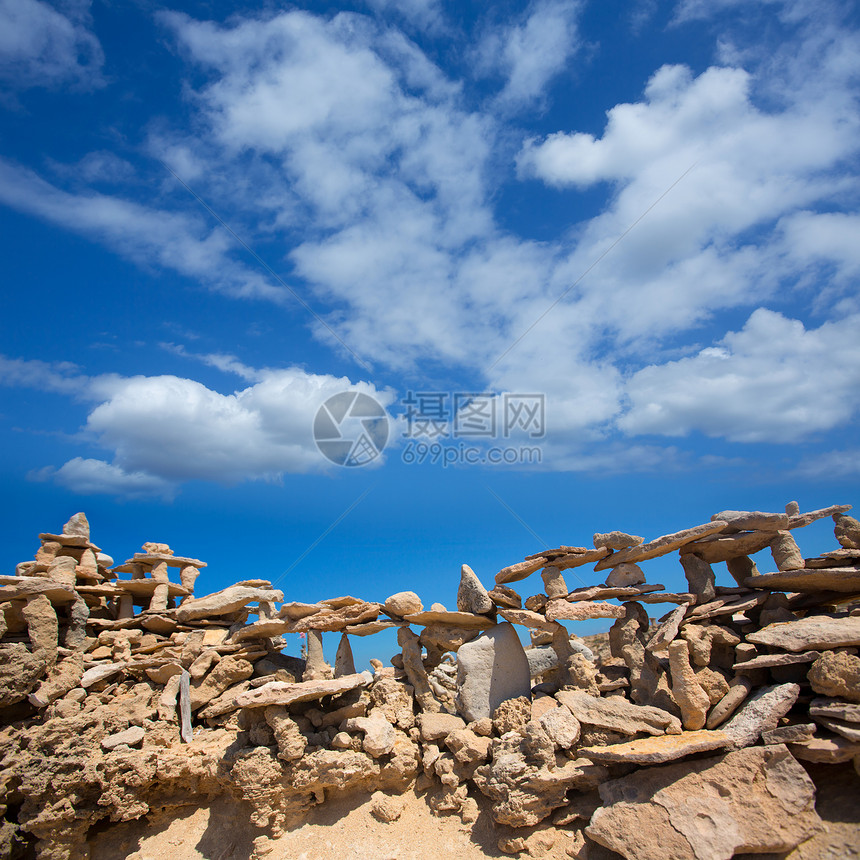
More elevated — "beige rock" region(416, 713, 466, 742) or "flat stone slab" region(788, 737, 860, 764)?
"beige rock" region(416, 713, 466, 742)

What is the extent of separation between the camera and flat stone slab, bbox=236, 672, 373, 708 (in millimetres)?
10000

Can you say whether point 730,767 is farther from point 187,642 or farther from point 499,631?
point 187,642

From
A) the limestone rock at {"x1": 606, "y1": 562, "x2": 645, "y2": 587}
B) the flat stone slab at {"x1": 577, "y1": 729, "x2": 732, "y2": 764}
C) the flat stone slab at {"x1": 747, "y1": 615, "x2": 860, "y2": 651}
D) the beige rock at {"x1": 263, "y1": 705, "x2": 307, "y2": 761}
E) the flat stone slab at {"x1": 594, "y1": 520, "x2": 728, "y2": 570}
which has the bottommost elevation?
the flat stone slab at {"x1": 577, "y1": 729, "x2": 732, "y2": 764}

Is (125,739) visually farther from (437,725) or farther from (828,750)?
(828,750)

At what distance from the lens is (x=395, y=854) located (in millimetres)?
9023

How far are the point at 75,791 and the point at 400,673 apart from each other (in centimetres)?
672

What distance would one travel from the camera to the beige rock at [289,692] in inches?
394

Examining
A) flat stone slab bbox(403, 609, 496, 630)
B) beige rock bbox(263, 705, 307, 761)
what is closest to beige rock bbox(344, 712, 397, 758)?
beige rock bbox(263, 705, 307, 761)

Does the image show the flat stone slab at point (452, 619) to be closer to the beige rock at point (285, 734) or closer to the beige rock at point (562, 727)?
the beige rock at point (562, 727)

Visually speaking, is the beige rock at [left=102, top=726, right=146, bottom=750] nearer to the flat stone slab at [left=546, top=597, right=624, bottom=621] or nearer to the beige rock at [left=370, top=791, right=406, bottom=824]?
the beige rock at [left=370, top=791, right=406, bottom=824]

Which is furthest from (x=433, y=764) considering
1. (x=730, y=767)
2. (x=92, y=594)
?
(x=92, y=594)

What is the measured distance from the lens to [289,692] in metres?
10.2

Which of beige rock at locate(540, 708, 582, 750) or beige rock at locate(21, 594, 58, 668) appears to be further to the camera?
beige rock at locate(21, 594, 58, 668)

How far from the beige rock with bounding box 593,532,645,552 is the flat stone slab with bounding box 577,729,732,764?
3.33 m
